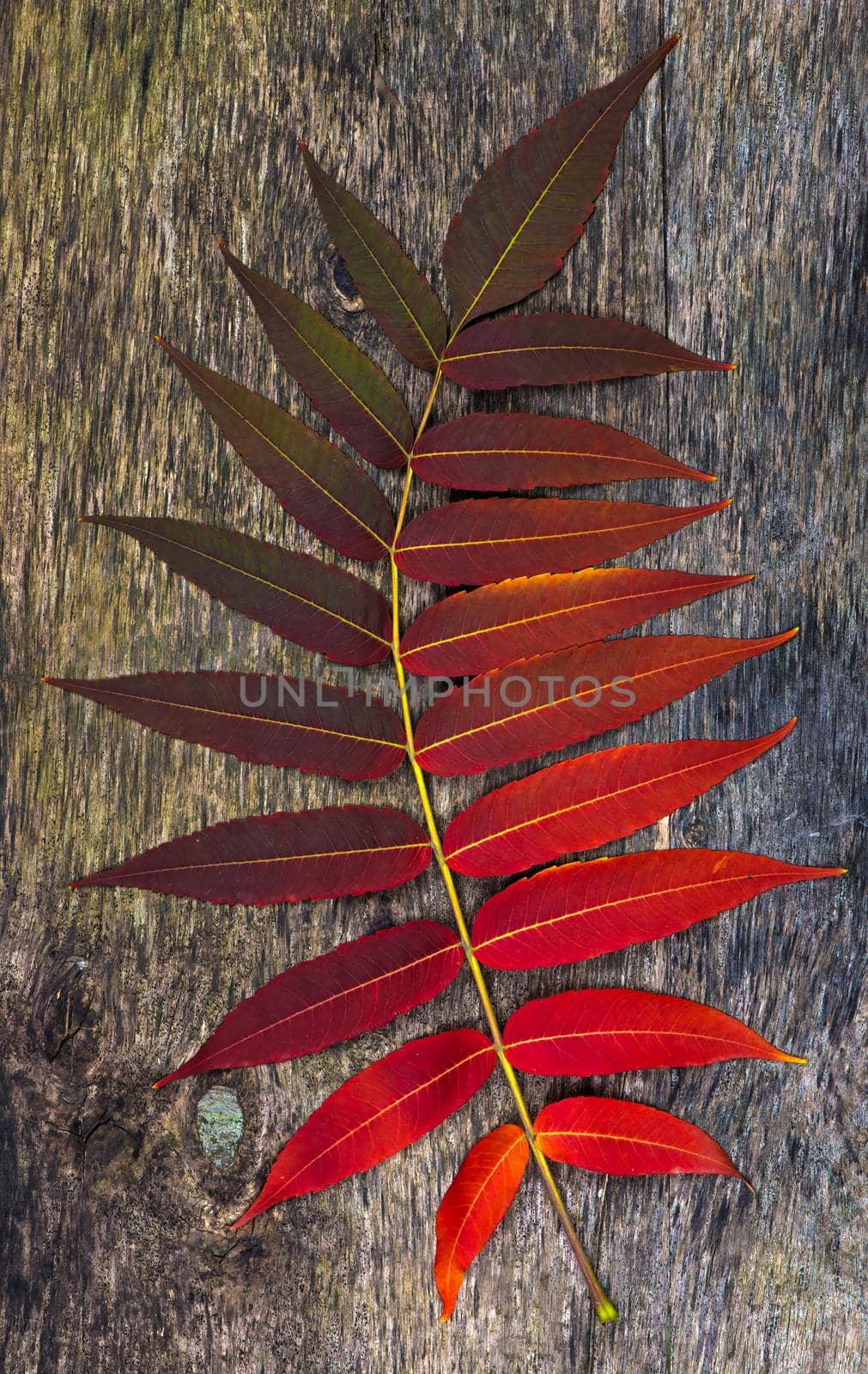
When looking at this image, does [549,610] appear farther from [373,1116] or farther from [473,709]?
[373,1116]

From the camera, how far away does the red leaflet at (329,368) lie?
4.10ft

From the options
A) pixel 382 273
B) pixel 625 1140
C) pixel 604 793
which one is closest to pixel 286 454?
pixel 382 273

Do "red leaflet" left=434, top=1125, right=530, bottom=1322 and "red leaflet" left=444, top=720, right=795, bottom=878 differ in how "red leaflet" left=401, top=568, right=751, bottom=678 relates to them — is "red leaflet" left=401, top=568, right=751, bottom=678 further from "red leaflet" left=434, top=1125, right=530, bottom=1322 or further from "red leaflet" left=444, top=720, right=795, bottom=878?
"red leaflet" left=434, top=1125, right=530, bottom=1322

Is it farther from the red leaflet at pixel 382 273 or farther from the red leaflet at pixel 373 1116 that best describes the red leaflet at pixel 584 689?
the red leaflet at pixel 382 273

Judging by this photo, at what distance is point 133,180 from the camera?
4.66 ft

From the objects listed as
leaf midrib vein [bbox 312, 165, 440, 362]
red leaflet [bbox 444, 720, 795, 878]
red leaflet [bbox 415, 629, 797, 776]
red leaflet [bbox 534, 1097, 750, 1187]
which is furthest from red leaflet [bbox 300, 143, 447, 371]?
red leaflet [bbox 534, 1097, 750, 1187]

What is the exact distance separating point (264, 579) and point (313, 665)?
17cm

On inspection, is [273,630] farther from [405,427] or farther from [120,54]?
[120,54]

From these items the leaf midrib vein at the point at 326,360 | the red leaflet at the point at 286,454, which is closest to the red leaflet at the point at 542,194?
the leaf midrib vein at the point at 326,360

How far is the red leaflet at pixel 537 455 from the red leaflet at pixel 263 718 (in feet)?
1.21

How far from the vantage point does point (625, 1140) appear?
1.14 metres

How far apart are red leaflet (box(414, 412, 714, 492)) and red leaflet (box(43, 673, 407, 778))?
14.6 inches

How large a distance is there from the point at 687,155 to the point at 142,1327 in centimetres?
199

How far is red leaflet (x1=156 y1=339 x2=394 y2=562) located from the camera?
1.23 m
